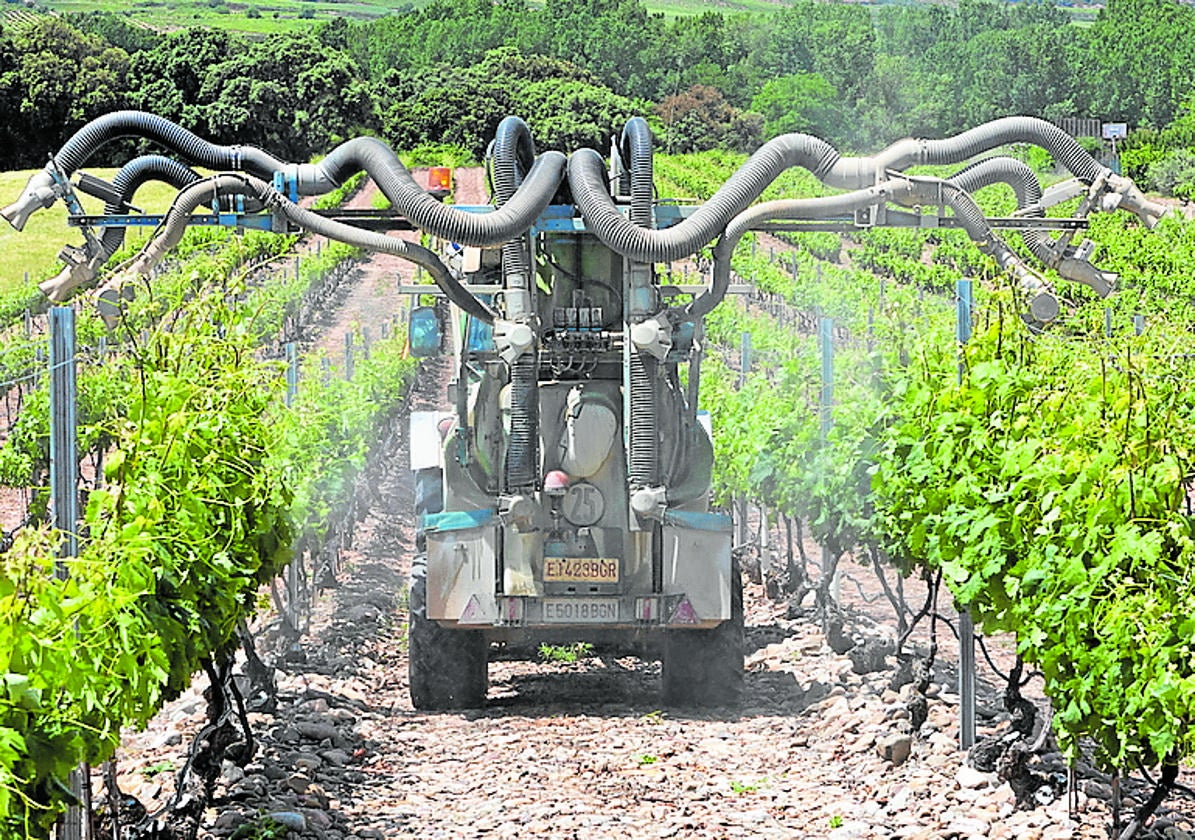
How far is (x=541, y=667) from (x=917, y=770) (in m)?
3.48

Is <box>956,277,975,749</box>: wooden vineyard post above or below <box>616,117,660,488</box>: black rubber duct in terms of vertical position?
below

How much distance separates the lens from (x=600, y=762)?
8.66 m

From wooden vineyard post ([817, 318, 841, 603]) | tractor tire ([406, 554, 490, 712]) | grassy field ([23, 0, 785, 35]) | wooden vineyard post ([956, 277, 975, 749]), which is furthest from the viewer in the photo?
grassy field ([23, 0, 785, 35])

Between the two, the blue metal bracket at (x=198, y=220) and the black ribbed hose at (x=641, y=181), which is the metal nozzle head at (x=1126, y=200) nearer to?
the black ribbed hose at (x=641, y=181)

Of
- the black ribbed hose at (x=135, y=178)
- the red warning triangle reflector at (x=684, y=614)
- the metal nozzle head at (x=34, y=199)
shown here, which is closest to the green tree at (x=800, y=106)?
the black ribbed hose at (x=135, y=178)

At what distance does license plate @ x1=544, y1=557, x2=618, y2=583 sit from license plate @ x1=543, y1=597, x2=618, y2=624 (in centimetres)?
10

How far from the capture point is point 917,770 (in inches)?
321

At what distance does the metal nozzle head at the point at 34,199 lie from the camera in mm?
8758

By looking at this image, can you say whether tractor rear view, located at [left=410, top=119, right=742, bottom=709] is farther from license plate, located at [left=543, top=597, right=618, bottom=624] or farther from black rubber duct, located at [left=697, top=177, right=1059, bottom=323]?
black rubber duct, located at [left=697, top=177, right=1059, bottom=323]

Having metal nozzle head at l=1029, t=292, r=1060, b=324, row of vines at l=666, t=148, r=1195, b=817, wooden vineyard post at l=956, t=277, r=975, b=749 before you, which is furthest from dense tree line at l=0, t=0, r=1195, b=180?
wooden vineyard post at l=956, t=277, r=975, b=749

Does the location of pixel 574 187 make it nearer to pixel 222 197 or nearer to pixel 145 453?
pixel 222 197

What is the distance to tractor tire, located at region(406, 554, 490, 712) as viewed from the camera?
32.1 ft

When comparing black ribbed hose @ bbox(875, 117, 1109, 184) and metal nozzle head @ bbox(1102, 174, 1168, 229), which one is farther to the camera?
metal nozzle head @ bbox(1102, 174, 1168, 229)

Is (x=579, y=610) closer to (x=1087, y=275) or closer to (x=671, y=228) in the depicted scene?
(x=671, y=228)
